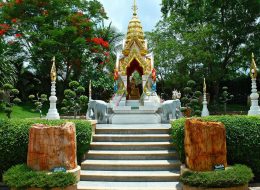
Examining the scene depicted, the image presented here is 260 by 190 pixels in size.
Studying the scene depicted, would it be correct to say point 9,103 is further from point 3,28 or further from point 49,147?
point 49,147

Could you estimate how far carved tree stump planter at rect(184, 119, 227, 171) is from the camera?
656 centimetres

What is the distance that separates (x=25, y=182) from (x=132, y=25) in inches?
506

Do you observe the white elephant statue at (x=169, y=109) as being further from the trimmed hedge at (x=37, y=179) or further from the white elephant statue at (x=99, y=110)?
the trimmed hedge at (x=37, y=179)

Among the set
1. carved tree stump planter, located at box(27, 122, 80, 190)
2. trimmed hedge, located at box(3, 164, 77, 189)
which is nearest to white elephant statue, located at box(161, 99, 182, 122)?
carved tree stump planter, located at box(27, 122, 80, 190)

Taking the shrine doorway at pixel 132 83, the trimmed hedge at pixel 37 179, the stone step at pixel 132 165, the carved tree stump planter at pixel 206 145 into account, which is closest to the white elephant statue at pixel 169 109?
the shrine doorway at pixel 132 83

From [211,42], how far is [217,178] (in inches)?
830

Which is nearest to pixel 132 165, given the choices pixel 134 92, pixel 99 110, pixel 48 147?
pixel 48 147

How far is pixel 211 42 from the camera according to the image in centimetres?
2602

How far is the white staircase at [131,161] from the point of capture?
7.22 m

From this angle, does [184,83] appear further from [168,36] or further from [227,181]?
[227,181]

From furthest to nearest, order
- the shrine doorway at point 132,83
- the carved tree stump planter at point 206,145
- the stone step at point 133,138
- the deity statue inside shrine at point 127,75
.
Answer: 1. the shrine doorway at point 132,83
2. the deity statue inside shrine at point 127,75
3. the stone step at point 133,138
4. the carved tree stump planter at point 206,145

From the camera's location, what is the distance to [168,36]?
29000 mm

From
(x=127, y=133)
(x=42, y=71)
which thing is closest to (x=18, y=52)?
(x=42, y=71)

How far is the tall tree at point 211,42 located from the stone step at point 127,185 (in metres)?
18.3
